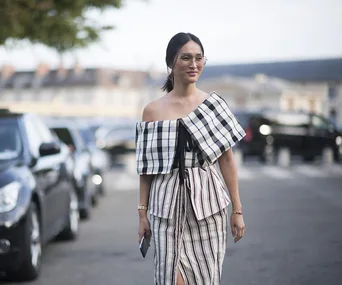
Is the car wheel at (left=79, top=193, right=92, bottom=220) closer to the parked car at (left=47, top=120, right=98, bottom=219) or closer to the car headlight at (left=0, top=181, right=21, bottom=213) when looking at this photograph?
the parked car at (left=47, top=120, right=98, bottom=219)

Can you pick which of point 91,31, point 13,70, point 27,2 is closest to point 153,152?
point 27,2

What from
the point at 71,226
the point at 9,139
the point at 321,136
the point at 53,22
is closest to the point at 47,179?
the point at 9,139

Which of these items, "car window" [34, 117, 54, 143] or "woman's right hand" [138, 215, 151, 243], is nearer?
"woman's right hand" [138, 215, 151, 243]

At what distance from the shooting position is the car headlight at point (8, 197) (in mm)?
6914

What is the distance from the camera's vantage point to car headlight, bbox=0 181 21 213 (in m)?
6.91

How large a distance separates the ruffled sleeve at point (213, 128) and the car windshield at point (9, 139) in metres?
3.94

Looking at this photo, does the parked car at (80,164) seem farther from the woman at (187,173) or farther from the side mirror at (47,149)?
the woman at (187,173)

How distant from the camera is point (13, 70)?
509 feet

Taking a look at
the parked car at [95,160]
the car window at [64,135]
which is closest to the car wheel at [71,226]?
the car window at [64,135]

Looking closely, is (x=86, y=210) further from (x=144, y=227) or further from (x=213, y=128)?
(x=213, y=128)

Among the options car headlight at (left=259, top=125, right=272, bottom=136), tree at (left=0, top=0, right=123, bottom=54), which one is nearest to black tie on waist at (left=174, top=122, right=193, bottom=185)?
tree at (left=0, top=0, right=123, bottom=54)

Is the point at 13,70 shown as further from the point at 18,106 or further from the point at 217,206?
the point at 217,206

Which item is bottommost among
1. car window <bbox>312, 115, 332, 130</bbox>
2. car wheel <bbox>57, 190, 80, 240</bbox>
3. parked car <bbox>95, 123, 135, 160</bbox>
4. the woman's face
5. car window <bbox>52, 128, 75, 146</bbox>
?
parked car <bbox>95, 123, 135, 160</bbox>

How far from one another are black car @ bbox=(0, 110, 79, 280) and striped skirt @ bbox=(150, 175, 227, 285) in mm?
2957
